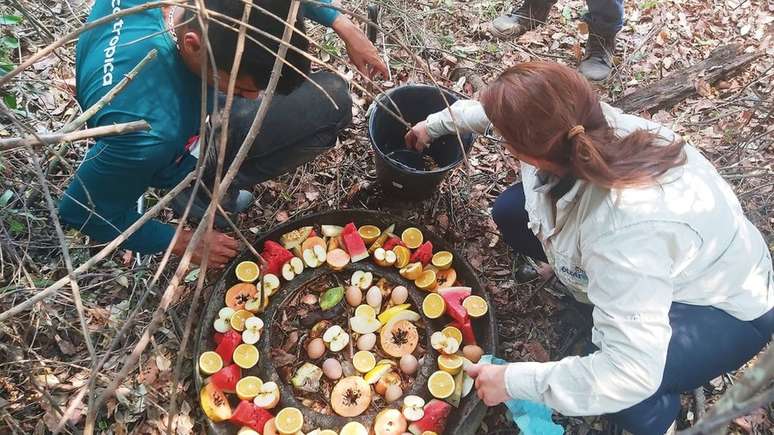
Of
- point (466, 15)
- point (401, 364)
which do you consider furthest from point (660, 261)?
point (466, 15)

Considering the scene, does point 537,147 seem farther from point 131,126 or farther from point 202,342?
point 202,342

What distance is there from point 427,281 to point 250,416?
3.27ft

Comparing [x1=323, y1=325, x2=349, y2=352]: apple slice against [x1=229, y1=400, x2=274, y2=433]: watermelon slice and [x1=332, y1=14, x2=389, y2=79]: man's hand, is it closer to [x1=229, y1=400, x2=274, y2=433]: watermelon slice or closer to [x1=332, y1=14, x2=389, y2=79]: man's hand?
[x1=229, y1=400, x2=274, y2=433]: watermelon slice

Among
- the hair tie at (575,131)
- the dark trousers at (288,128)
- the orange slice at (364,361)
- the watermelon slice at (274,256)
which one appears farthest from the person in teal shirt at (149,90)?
the orange slice at (364,361)

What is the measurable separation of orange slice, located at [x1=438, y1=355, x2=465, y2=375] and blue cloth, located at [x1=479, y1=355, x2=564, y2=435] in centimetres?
26

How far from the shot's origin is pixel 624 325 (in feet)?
5.73

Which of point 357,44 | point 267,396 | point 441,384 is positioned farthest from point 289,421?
point 357,44

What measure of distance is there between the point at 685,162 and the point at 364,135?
1940 millimetres

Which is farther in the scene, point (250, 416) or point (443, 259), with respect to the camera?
point (443, 259)

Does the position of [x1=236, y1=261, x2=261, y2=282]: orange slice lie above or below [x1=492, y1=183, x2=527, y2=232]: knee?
below

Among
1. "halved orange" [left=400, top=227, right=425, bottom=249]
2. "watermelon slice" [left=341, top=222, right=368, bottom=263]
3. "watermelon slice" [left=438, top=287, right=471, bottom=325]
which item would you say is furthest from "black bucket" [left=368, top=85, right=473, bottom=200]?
"watermelon slice" [left=438, top=287, right=471, bottom=325]

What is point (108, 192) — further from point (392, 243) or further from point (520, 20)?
point (520, 20)

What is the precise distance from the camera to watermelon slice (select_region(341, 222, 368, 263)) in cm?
274

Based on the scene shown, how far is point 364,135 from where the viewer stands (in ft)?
11.2
